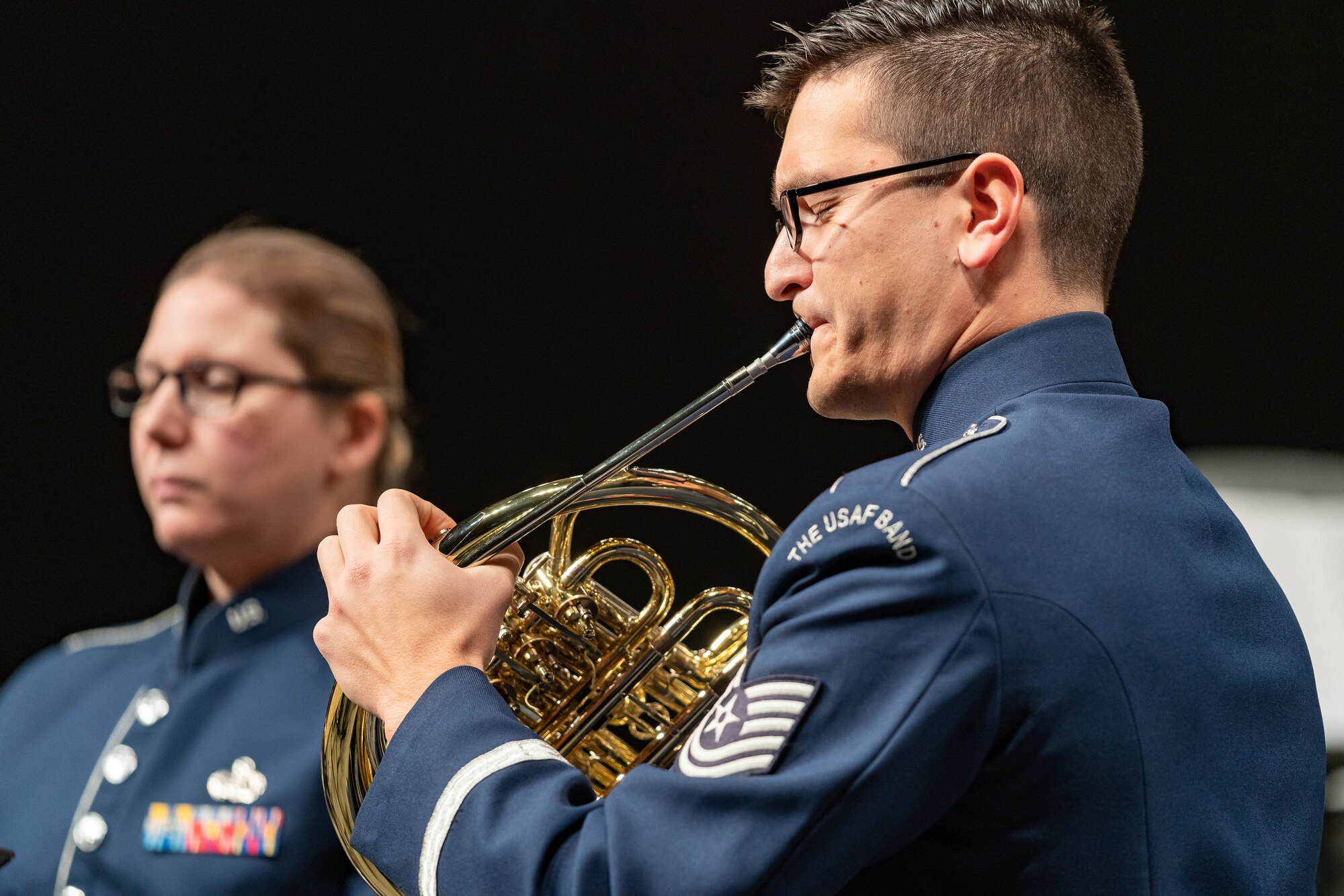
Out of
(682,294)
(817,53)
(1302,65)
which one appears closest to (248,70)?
(682,294)

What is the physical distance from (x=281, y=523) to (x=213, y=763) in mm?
335

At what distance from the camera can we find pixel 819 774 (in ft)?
2.39

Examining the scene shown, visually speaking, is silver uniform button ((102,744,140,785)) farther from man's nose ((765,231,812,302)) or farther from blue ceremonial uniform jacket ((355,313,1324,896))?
man's nose ((765,231,812,302))

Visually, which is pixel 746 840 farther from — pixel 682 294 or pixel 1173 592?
pixel 682 294

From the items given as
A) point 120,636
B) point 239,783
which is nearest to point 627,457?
point 239,783

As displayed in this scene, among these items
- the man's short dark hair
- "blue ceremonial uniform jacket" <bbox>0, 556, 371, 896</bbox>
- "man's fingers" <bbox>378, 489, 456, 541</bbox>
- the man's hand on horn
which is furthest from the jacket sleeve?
"blue ceremonial uniform jacket" <bbox>0, 556, 371, 896</bbox>

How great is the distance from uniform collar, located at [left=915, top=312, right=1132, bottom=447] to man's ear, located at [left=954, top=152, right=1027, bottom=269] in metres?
0.06

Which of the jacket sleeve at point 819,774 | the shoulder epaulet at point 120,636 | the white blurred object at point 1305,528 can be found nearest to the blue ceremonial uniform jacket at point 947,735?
the jacket sleeve at point 819,774

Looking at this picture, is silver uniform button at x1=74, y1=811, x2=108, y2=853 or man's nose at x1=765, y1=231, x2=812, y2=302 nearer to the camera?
man's nose at x1=765, y1=231, x2=812, y2=302

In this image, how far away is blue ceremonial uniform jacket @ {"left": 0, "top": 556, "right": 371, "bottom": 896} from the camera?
62.8 inches

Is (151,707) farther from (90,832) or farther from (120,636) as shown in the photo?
(120,636)

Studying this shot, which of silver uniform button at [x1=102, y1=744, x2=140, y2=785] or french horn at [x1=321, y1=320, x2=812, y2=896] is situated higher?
french horn at [x1=321, y1=320, x2=812, y2=896]

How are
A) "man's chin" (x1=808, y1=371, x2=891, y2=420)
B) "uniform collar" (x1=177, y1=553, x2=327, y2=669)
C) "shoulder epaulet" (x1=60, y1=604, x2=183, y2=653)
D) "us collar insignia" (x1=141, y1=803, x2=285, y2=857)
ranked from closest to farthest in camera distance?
"man's chin" (x1=808, y1=371, x2=891, y2=420), "us collar insignia" (x1=141, y1=803, x2=285, y2=857), "uniform collar" (x1=177, y1=553, x2=327, y2=669), "shoulder epaulet" (x1=60, y1=604, x2=183, y2=653)

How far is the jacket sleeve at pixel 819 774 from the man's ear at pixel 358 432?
117 centimetres
